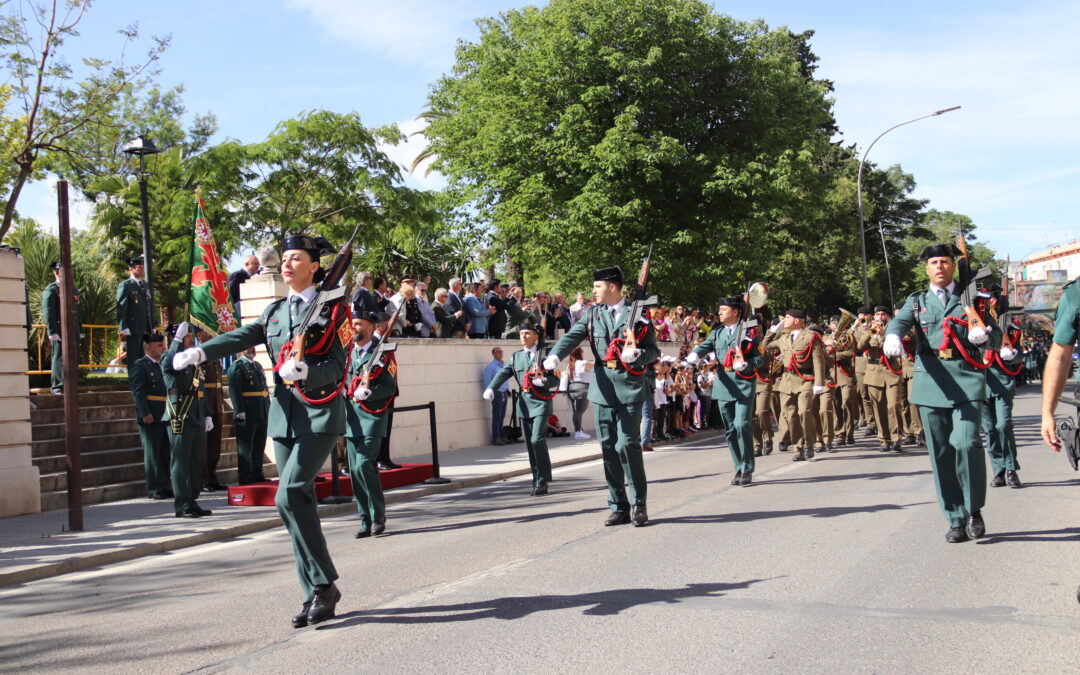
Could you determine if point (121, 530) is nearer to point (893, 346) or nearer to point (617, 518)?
point (617, 518)

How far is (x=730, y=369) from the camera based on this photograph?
1186 cm

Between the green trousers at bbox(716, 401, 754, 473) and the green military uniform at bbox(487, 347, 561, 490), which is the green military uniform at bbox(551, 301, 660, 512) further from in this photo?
the green trousers at bbox(716, 401, 754, 473)

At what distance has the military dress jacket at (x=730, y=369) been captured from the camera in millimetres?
11805

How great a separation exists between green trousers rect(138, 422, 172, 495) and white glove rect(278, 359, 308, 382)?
22.7 ft

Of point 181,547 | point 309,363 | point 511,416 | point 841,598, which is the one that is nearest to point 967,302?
point 841,598

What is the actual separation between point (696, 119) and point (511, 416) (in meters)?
15.6

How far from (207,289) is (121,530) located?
5.89 metres

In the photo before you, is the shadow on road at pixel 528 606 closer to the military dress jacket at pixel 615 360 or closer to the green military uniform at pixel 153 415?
the military dress jacket at pixel 615 360

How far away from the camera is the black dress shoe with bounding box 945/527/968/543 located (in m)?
7.26

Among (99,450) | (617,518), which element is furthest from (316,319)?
(99,450)

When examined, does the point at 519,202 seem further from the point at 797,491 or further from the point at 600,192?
the point at 797,491

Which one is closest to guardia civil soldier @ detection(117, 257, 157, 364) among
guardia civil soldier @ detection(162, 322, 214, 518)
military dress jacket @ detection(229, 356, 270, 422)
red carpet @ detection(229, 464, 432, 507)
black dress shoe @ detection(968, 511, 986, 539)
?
military dress jacket @ detection(229, 356, 270, 422)

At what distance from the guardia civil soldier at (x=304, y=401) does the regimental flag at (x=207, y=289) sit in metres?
9.00

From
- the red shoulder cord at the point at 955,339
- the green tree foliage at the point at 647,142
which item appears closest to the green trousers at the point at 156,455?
the red shoulder cord at the point at 955,339
